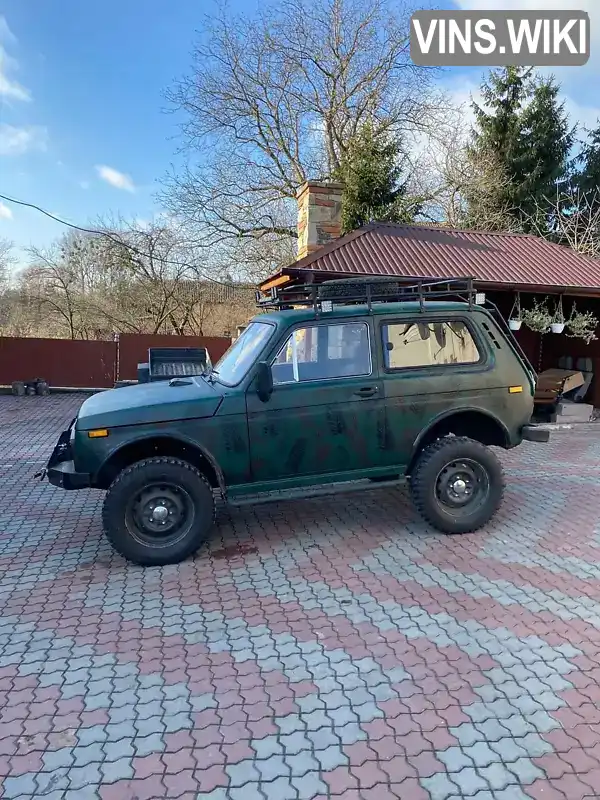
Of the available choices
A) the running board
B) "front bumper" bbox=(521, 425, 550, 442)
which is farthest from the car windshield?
"front bumper" bbox=(521, 425, 550, 442)

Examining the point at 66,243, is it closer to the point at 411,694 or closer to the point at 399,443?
the point at 399,443

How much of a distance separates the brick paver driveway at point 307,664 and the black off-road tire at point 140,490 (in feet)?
0.43

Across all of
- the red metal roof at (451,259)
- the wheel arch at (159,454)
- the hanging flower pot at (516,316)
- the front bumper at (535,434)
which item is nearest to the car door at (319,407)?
the wheel arch at (159,454)

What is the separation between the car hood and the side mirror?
0.34 metres

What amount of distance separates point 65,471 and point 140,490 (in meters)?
Result: 0.64

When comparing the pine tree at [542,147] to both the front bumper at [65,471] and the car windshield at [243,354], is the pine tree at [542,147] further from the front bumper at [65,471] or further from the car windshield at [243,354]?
the front bumper at [65,471]

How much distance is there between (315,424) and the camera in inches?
170

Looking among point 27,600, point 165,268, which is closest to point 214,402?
point 27,600

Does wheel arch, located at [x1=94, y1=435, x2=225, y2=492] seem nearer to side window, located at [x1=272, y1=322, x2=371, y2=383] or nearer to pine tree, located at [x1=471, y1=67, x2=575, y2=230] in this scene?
side window, located at [x1=272, y1=322, x2=371, y2=383]

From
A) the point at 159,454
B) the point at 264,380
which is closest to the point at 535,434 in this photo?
the point at 264,380

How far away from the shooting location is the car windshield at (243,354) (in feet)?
14.4

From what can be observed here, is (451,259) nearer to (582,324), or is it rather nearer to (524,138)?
(582,324)

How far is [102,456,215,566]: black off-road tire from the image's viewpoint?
3932 mm

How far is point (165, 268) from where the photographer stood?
2083 centimetres
